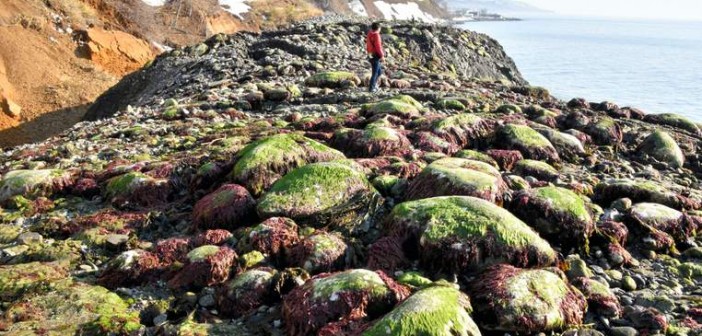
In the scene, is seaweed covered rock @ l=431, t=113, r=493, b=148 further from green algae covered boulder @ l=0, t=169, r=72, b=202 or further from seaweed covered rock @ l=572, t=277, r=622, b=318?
green algae covered boulder @ l=0, t=169, r=72, b=202

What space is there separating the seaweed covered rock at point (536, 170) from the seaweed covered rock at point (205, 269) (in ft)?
22.5

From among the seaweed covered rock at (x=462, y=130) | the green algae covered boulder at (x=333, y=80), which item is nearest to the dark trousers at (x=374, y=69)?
the green algae covered boulder at (x=333, y=80)

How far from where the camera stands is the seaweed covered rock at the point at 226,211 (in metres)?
9.50

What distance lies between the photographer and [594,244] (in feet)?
29.5

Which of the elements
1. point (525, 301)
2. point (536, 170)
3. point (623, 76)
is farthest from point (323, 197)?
point (623, 76)

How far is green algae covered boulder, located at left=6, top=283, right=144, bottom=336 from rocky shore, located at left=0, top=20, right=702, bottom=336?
0.03 meters

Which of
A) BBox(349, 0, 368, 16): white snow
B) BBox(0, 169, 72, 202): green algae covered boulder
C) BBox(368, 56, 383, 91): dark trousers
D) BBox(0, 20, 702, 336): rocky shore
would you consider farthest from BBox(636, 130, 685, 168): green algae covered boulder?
BBox(349, 0, 368, 16): white snow

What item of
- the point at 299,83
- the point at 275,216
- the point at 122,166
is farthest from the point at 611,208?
the point at 299,83

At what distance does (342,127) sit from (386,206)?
5782mm

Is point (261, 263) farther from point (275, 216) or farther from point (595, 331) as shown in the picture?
point (595, 331)

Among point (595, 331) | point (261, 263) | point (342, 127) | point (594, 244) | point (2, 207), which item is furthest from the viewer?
point (342, 127)

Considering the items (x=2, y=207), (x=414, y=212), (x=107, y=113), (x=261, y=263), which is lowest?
(x=107, y=113)

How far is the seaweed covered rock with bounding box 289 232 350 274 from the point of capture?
7.88 m

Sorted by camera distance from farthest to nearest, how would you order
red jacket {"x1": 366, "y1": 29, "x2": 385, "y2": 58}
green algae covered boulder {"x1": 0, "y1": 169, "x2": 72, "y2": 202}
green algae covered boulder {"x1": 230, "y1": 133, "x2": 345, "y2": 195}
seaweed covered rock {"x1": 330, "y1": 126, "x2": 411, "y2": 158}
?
red jacket {"x1": 366, "y1": 29, "x2": 385, "y2": 58}, seaweed covered rock {"x1": 330, "y1": 126, "x2": 411, "y2": 158}, green algae covered boulder {"x1": 0, "y1": 169, "x2": 72, "y2": 202}, green algae covered boulder {"x1": 230, "y1": 133, "x2": 345, "y2": 195}
